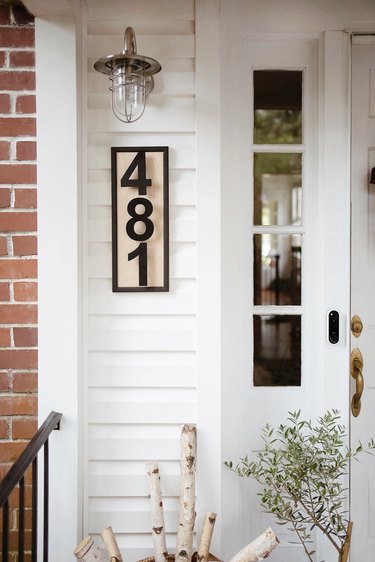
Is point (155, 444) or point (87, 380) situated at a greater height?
point (87, 380)

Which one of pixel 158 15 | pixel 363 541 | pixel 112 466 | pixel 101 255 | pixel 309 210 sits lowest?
pixel 363 541

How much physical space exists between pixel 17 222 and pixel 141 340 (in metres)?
0.66

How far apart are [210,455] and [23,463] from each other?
2.71 feet

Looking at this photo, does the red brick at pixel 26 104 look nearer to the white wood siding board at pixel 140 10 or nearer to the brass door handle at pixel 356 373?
the white wood siding board at pixel 140 10

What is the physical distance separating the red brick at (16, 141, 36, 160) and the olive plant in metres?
1.40

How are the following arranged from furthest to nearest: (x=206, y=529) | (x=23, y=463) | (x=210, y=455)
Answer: (x=210, y=455) → (x=206, y=529) → (x=23, y=463)

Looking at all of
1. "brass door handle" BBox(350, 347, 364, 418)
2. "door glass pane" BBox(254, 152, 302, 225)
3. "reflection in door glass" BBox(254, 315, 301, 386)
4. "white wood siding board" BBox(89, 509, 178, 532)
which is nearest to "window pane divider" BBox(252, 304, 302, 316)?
"reflection in door glass" BBox(254, 315, 301, 386)

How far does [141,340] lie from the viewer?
2160mm

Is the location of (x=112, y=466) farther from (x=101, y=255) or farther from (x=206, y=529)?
(x=101, y=255)

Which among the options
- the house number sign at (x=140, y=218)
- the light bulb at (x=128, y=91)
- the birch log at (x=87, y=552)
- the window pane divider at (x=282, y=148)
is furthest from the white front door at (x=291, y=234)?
the birch log at (x=87, y=552)

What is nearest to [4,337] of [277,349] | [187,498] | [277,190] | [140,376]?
[140,376]

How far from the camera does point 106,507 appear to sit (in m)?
2.15

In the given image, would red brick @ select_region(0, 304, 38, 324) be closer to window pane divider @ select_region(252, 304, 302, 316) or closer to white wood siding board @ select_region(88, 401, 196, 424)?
white wood siding board @ select_region(88, 401, 196, 424)

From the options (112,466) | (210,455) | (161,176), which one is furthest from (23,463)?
(161,176)
